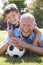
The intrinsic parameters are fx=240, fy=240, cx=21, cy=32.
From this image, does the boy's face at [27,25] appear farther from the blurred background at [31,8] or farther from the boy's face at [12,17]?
the blurred background at [31,8]

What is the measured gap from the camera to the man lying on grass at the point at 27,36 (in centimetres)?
541

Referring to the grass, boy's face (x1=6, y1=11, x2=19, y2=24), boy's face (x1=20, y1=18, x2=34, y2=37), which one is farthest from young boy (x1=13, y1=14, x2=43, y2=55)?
boy's face (x1=6, y1=11, x2=19, y2=24)

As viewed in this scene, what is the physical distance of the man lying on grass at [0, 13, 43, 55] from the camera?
17.7ft

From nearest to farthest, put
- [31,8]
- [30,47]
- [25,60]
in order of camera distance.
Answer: [25,60], [30,47], [31,8]

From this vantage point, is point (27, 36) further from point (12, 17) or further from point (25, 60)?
point (12, 17)

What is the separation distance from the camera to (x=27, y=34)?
561 cm

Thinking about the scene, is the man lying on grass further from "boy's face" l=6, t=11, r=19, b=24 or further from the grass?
"boy's face" l=6, t=11, r=19, b=24

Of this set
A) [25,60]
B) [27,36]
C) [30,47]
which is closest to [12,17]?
[27,36]

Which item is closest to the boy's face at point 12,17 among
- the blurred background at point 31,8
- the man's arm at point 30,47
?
the man's arm at point 30,47

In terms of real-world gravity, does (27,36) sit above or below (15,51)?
above

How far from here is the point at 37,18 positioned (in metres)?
39.8

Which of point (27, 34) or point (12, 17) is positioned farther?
point (12, 17)

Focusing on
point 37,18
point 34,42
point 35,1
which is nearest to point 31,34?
point 34,42

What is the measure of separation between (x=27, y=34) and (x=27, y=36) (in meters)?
0.13
